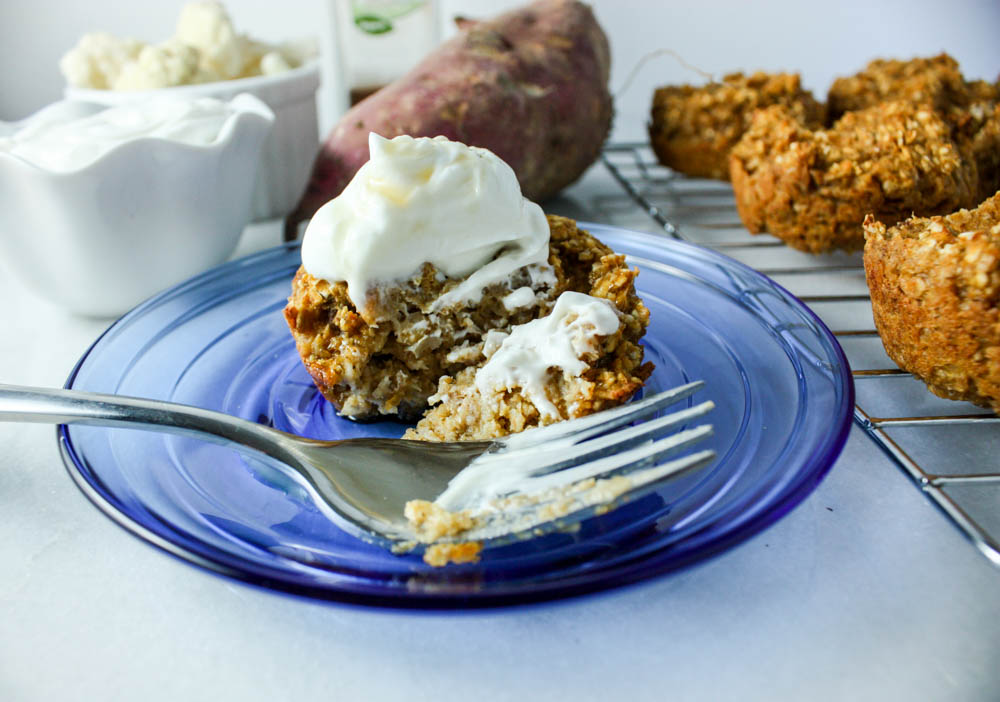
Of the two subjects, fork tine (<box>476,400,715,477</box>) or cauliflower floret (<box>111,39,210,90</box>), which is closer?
fork tine (<box>476,400,715,477</box>)

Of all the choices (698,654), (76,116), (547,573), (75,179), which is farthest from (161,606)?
(76,116)

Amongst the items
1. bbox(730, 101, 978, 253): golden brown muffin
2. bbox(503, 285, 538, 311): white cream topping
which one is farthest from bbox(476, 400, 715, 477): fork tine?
bbox(730, 101, 978, 253): golden brown muffin

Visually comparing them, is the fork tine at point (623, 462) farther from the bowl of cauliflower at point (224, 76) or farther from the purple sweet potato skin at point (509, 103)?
the bowl of cauliflower at point (224, 76)

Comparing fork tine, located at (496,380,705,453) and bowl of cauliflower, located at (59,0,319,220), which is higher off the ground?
bowl of cauliflower, located at (59,0,319,220)

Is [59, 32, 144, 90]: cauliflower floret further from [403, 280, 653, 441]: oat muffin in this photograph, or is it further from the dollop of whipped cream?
[403, 280, 653, 441]: oat muffin

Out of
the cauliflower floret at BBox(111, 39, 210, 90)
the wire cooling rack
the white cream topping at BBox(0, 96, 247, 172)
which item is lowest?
the wire cooling rack

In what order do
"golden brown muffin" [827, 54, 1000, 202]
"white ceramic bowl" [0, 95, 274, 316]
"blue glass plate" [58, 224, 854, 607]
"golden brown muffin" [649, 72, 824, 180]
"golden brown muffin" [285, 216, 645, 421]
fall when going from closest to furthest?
1. "blue glass plate" [58, 224, 854, 607]
2. "golden brown muffin" [285, 216, 645, 421]
3. "white ceramic bowl" [0, 95, 274, 316]
4. "golden brown muffin" [827, 54, 1000, 202]
5. "golden brown muffin" [649, 72, 824, 180]

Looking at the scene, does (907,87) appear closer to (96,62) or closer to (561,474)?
(561,474)

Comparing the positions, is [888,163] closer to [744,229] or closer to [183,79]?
[744,229]

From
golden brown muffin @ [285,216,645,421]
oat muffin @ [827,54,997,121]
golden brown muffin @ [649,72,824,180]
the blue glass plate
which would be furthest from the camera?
golden brown muffin @ [649,72,824,180]
